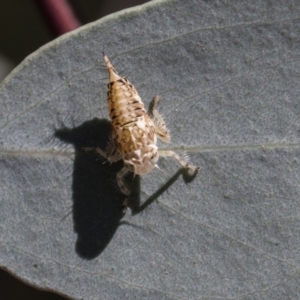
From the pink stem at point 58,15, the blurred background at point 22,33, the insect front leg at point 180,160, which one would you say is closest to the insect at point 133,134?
the insect front leg at point 180,160

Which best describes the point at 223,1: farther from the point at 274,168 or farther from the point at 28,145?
the point at 28,145

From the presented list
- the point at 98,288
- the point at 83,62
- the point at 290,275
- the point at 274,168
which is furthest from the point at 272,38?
the point at 98,288

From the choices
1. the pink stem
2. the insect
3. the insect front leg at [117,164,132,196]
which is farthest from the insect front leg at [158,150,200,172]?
the pink stem

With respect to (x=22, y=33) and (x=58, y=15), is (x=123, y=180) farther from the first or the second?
(x=22, y=33)

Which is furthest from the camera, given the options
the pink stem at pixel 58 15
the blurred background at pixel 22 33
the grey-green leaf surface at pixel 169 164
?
the blurred background at pixel 22 33

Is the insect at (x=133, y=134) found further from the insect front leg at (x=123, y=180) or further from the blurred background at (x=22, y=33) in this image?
the blurred background at (x=22, y=33)

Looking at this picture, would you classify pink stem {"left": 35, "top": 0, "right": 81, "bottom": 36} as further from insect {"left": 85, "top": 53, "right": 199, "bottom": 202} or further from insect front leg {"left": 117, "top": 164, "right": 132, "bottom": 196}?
insect front leg {"left": 117, "top": 164, "right": 132, "bottom": 196}
